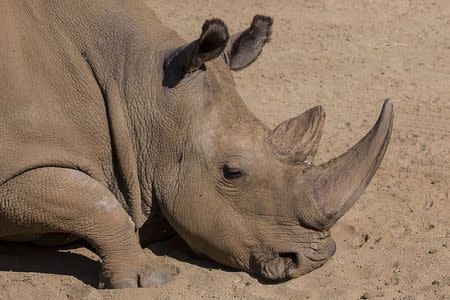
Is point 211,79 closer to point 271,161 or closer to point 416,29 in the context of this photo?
point 271,161

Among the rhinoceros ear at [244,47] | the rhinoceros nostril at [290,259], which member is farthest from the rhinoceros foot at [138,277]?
the rhinoceros ear at [244,47]

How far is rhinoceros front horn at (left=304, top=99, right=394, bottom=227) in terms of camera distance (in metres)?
7.09

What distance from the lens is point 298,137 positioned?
7.35 meters

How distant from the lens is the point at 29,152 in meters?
6.88

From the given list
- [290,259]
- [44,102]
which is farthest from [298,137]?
[44,102]

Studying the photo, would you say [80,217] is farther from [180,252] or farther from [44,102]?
[180,252]

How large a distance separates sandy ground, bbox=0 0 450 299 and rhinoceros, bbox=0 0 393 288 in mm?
Result: 260

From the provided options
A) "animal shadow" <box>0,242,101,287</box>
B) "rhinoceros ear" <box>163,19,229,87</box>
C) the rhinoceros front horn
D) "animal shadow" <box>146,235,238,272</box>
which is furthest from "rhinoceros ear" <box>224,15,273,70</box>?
"animal shadow" <box>0,242,101,287</box>

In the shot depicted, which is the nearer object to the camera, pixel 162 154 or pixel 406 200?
pixel 162 154

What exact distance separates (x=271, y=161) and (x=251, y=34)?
1.10m

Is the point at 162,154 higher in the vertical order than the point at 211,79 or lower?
lower

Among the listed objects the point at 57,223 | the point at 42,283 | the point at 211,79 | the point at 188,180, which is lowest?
the point at 42,283

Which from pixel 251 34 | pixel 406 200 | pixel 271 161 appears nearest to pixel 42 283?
pixel 271 161

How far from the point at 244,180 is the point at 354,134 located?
293cm
